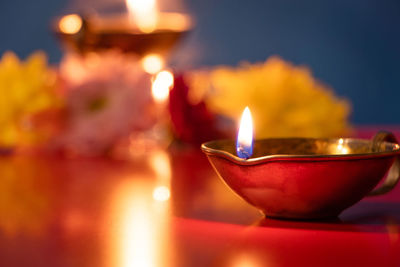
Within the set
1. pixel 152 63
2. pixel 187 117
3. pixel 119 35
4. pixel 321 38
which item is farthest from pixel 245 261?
pixel 321 38

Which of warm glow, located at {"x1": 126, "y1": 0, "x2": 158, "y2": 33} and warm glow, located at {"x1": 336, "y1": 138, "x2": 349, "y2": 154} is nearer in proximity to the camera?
warm glow, located at {"x1": 336, "y1": 138, "x2": 349, "y2": 154}

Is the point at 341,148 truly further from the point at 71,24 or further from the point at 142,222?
the point at 71,24

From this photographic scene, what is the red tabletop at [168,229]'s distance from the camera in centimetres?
43

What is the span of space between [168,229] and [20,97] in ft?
1.93

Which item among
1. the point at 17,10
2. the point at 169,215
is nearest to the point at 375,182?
the point at 169,215

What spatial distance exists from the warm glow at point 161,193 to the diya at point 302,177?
0.42 feet

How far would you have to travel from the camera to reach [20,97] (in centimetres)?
104

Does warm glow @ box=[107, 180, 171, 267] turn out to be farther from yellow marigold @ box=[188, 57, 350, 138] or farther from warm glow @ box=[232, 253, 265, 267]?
yellow marigold @ box=[188, 57, 350, 138]

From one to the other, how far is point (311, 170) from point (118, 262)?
5.6 inches

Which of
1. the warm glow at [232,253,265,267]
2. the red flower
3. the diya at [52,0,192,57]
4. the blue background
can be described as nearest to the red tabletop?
the warm glow at [232,253,265,267]

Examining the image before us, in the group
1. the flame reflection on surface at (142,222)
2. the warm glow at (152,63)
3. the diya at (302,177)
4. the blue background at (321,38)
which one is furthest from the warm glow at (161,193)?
the blue background at (321,38)

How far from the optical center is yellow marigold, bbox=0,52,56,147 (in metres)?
1.03

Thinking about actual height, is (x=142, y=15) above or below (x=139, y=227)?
above

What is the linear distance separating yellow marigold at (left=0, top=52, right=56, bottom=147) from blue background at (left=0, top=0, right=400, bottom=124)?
1.56m
